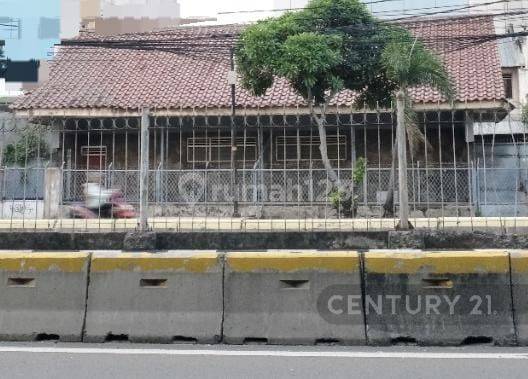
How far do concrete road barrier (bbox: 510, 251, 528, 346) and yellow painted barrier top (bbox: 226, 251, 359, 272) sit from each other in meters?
1.58

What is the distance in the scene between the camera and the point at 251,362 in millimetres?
5828

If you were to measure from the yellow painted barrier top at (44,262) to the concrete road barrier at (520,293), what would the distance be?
4424 mm

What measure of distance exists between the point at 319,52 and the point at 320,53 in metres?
0.03

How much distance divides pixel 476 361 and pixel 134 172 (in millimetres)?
9577

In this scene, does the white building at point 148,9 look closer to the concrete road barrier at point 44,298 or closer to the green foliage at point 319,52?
the green foliage at point 319,52

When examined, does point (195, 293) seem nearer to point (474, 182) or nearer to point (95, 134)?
point (474, 182)

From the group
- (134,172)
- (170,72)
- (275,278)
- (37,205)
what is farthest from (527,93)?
(275,278)

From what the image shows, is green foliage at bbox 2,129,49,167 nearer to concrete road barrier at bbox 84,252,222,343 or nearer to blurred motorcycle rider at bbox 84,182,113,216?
blurred motorcycle rider at bbox 84,182,113,216

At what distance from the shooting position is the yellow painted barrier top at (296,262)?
6.60 metres

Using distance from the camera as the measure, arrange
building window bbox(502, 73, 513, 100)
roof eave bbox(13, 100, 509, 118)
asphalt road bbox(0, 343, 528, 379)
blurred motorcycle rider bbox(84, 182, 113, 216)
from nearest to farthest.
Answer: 1. asphalt road bbox(0, 343, 528, 379)
2. blurred motorcycle rider bbox(84, 182, 113, 216)
3. roof eave bbox(13, 100, 509, 118)
4. building window bbox(502, 73, 513, 100)

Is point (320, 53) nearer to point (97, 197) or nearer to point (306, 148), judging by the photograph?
point (306, 148)

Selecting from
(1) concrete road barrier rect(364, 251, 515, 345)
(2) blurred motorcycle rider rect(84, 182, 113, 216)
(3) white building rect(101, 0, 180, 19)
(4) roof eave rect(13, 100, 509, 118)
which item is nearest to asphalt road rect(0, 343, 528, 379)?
(1) concrete road barrier rect(364, 251, 515, 345)

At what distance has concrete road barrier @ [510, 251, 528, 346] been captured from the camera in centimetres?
636

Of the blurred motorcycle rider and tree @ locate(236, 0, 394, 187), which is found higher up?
tree @ locate(236, 0, 394, 187)
